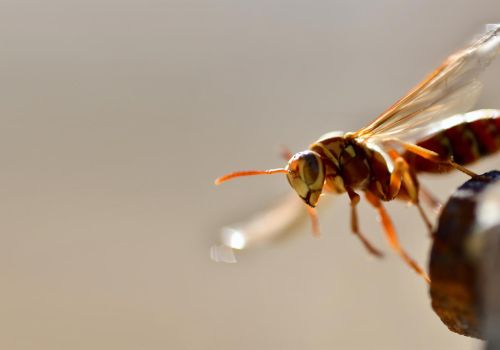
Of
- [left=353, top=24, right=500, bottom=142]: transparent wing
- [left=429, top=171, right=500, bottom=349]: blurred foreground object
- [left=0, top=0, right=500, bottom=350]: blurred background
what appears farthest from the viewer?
[left=0, top=0, right=500, bottom=350]: blurred background

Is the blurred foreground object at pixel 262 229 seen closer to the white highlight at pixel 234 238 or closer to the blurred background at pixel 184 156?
the white highlight at pixel 234 238

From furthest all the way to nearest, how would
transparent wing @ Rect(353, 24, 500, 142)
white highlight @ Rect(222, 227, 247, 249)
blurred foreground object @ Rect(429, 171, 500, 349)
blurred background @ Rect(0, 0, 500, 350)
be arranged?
blurred background @ Rect(0, 0, 500, 350) < white highlight @ Rect(222, 227, 247, 249) < transparent wing @ Rect(353, 24, 500, 142) < blurred foreground object @ Rect(429, 171, 500, 349)

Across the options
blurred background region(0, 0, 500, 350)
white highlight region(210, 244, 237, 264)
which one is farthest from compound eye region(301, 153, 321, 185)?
blurred background region(0, 0, 500, 350)

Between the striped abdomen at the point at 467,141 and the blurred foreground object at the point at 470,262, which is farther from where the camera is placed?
the striped abdomen at the point at 467,141

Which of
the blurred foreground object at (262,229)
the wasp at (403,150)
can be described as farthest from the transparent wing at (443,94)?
the blurred foreground object at (262,229)

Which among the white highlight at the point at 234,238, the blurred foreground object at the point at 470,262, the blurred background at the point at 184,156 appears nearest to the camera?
the blurred foreground object at the point at 470,262

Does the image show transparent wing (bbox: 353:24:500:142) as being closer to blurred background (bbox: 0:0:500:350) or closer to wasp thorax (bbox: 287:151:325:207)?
wasp thorax (bbox: 287:151:325:207)

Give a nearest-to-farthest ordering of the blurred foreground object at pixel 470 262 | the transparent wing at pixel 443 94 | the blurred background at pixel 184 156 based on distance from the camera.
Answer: the blurred foreground object at pixel 470 262
the transparent wing at pixel 443 94
the blurred background at pixel 184 156

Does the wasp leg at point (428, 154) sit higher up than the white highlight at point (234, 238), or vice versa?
the white highlight at point (234, 238)

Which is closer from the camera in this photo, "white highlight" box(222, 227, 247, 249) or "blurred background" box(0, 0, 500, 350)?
"white highlight" box(222, 227, 247, 249)
